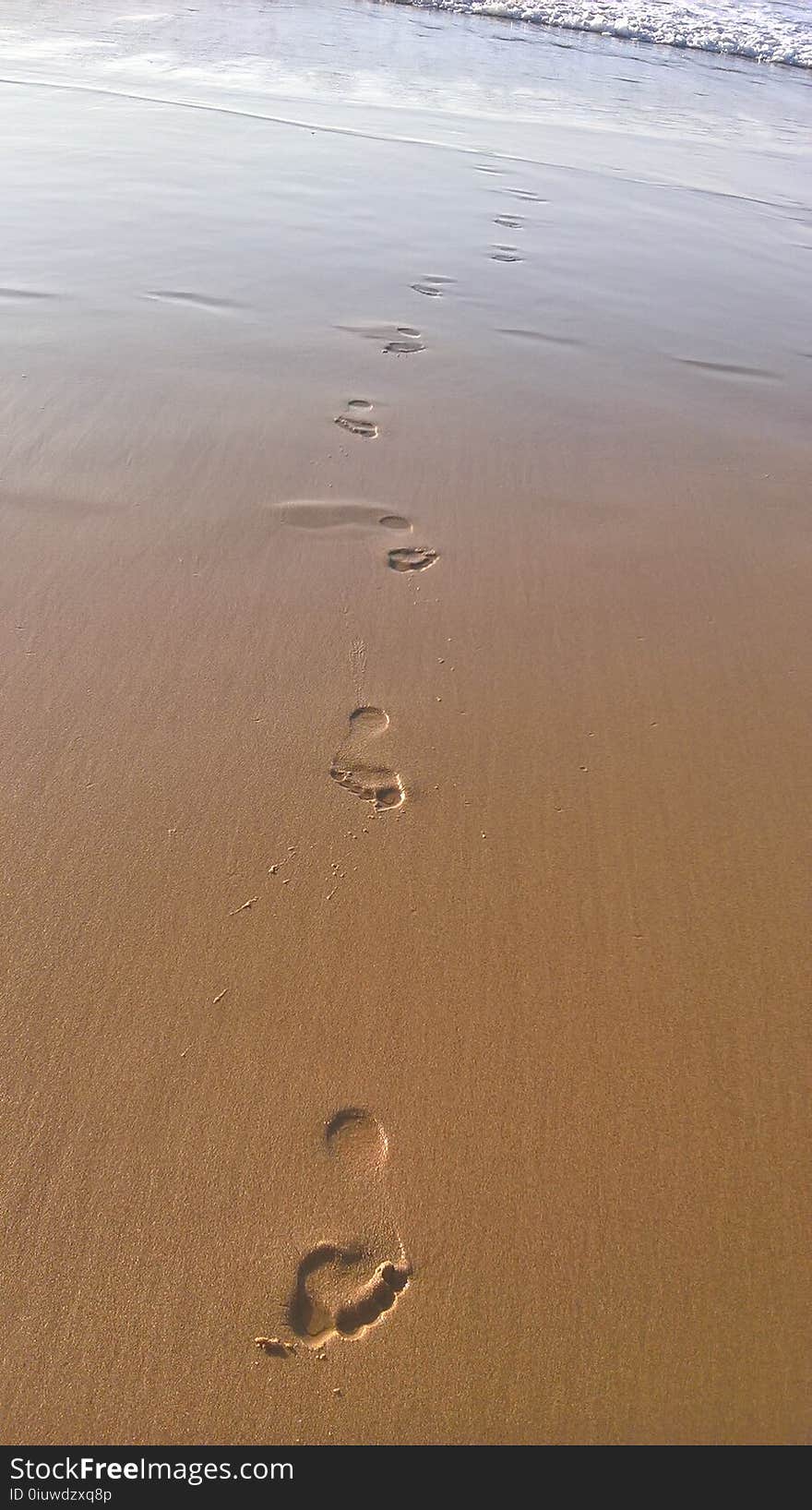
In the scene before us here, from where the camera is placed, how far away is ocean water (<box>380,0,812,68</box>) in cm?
1264

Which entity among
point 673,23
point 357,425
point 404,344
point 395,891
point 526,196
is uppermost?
point 673,23

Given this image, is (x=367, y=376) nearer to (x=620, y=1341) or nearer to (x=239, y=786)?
(x=239, y=786)

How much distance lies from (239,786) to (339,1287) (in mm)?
906

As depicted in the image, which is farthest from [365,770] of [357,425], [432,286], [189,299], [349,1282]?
[432,286]

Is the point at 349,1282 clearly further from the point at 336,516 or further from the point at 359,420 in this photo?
the point at 359,420

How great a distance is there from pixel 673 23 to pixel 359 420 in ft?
46.5

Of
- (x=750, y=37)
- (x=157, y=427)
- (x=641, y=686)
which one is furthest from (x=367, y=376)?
(x=750, y=37)

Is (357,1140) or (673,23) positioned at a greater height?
(673,23)

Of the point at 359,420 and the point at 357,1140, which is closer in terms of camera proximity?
the point at 357,1140

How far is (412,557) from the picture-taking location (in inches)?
101

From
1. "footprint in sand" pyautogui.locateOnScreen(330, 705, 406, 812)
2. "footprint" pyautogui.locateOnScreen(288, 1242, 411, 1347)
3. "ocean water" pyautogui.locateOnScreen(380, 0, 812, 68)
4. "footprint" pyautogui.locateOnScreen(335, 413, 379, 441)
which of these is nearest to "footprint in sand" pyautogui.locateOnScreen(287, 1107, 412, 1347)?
"footprint" pyautogui.locateOnScreen(288, 1242, 411, 1347)

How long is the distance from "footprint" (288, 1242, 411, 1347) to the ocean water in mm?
15248

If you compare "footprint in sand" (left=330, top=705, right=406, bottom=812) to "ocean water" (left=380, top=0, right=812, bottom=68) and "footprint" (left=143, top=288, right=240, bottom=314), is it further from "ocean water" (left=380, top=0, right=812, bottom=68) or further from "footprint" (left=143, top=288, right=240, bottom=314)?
"ocean water" (left=380, top=0, right=812, bottom=68)

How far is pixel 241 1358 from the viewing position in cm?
114
